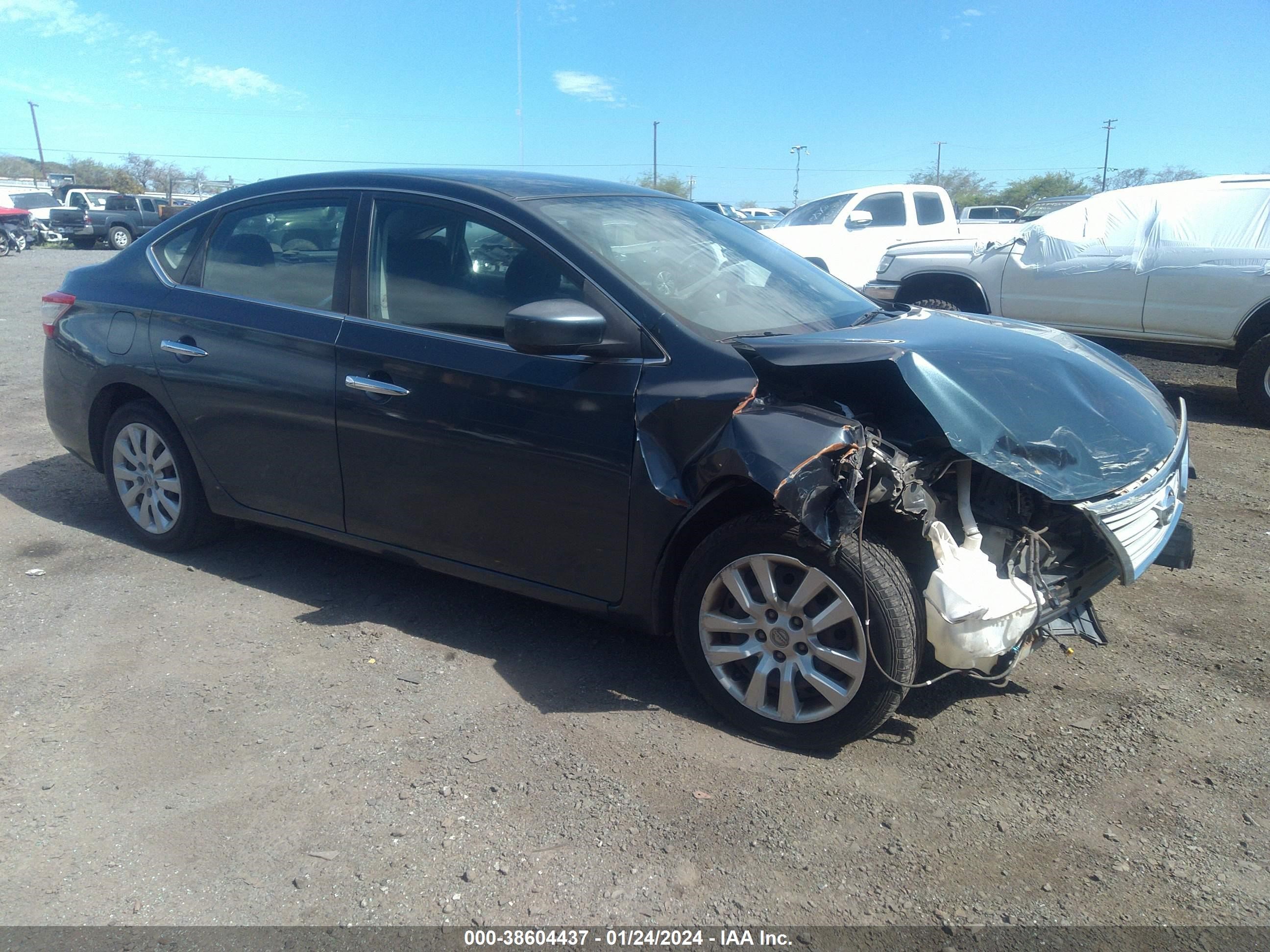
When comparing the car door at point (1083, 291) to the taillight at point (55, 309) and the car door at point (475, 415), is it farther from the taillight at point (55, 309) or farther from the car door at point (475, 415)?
the taillight at point (55, 309)

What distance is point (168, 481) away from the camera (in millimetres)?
4543

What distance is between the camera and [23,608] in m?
4.10

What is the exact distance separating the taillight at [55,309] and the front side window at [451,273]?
208 centimetres

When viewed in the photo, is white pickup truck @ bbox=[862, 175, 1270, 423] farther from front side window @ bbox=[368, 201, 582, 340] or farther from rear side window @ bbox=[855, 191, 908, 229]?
front side window @ bbox=[368, 201, 582, 340]

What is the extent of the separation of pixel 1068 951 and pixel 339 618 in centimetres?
299

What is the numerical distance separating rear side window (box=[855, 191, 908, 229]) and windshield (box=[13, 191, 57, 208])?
106 feet

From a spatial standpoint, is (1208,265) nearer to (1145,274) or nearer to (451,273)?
(1145,274)

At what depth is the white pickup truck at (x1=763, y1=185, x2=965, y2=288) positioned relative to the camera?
43.2ft

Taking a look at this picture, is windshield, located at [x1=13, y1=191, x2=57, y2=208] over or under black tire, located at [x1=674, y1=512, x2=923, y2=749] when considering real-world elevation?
over

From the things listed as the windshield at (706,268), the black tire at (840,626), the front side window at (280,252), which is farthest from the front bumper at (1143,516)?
the front side window at (280,252)

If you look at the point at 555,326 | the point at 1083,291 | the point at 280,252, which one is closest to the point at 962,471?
the point at 555,326

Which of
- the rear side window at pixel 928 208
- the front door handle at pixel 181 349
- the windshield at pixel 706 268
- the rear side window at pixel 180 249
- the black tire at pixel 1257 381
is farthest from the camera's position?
the rear side window at pixel 928 208

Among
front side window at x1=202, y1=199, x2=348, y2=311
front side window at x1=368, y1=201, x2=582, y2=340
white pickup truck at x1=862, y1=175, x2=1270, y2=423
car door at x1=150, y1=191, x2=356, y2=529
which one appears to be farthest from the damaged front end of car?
white pickup truck at x1=862, y1=175, x2=1270, y2=423

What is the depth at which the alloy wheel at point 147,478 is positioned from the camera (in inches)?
179
